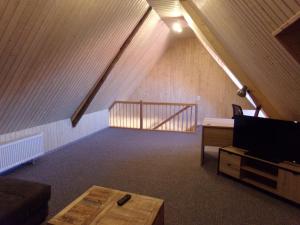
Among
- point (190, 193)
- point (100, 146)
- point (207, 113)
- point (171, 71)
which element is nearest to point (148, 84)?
point (171, 71)

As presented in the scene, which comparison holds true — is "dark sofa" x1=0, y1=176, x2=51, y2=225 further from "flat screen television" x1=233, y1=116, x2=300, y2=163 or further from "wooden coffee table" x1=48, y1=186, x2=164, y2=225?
"flat screen television" x1=233, y1=116, x2=300, y2=163

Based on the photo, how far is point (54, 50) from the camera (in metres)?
3.16

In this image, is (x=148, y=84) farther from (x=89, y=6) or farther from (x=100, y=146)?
(x=89, y=6)

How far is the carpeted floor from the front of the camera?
2.71 meters

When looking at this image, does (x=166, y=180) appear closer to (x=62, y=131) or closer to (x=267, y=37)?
(x=267, y=37)

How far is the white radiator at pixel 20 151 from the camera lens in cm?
367

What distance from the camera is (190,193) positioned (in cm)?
322

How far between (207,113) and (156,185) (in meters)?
5.15

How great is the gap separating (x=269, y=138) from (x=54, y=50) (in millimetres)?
3234

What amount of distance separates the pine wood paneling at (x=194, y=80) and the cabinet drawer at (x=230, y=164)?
14.8ft

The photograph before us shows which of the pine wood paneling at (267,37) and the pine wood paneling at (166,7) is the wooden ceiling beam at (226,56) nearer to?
the pine wood paneling at (166,7)

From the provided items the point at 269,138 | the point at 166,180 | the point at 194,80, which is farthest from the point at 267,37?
the point at 194,80

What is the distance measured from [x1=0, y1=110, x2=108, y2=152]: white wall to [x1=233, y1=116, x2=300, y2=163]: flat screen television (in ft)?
12.1

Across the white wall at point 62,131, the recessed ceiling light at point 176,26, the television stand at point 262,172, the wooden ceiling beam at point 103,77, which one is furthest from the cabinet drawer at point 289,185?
the recessed ceiling light at point 176,26
